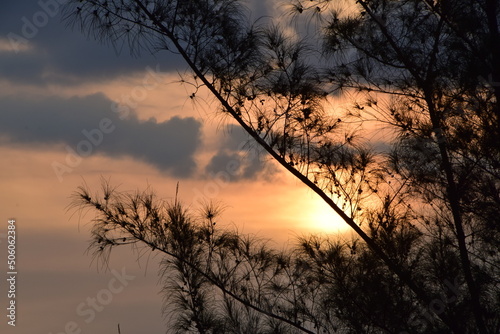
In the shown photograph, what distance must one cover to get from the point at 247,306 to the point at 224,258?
1.87ft

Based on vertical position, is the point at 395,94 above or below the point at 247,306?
above

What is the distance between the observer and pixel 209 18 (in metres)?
6.87

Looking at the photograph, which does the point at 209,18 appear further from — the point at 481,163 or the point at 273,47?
the point at 481,163

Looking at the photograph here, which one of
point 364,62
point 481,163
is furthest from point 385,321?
point 364,62

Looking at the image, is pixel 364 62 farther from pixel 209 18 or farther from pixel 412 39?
pixel 209 18

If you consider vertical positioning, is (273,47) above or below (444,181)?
above

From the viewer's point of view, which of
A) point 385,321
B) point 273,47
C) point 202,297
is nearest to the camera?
point 273,47

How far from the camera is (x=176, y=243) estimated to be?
7316 mm

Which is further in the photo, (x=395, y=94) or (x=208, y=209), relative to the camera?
(x=208, y=209)

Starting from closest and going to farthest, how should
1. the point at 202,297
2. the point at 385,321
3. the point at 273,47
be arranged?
1. the point at 273,47
2. the point at 385,321
3. the point at 202,297

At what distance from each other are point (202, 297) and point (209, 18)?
3040 mm

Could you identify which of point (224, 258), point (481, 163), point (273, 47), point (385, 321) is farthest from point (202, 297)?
point (481, 163)

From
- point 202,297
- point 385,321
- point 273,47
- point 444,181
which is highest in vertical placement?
point 273,47

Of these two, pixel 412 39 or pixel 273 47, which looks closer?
pixel 273 47
